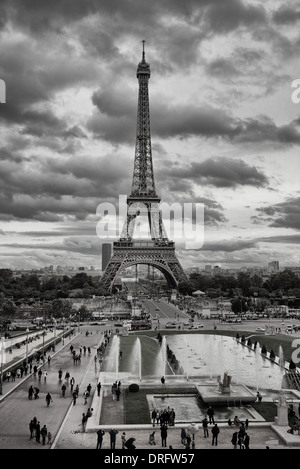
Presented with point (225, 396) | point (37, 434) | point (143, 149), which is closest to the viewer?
point (37, 434)

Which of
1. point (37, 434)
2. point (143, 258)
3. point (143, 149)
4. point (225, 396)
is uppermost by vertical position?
point (143, 149)

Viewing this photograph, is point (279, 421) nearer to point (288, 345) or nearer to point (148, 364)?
point (148, 364)

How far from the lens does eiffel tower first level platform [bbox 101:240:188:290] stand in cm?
10581

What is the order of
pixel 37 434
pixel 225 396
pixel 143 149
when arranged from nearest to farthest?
pixel 37 434, pixel 225 396, pixel 143 149

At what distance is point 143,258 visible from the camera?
107062 millimetres

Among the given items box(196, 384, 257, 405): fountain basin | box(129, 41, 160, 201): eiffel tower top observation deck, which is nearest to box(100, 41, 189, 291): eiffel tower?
box(129, 41, 160, 201): eiffel tower top observation deck

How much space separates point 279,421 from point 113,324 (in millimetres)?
47185

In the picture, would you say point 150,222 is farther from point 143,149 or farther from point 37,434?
point 37,434

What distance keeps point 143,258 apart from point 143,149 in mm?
24020

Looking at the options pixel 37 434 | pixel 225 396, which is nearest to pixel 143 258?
pixel 225 396

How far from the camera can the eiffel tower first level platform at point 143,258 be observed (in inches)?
4166

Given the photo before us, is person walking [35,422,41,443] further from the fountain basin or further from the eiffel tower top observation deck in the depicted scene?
the eiffel tower top observation deck

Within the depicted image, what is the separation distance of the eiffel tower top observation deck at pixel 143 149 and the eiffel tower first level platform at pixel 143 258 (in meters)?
10.7

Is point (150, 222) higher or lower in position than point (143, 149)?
lower
